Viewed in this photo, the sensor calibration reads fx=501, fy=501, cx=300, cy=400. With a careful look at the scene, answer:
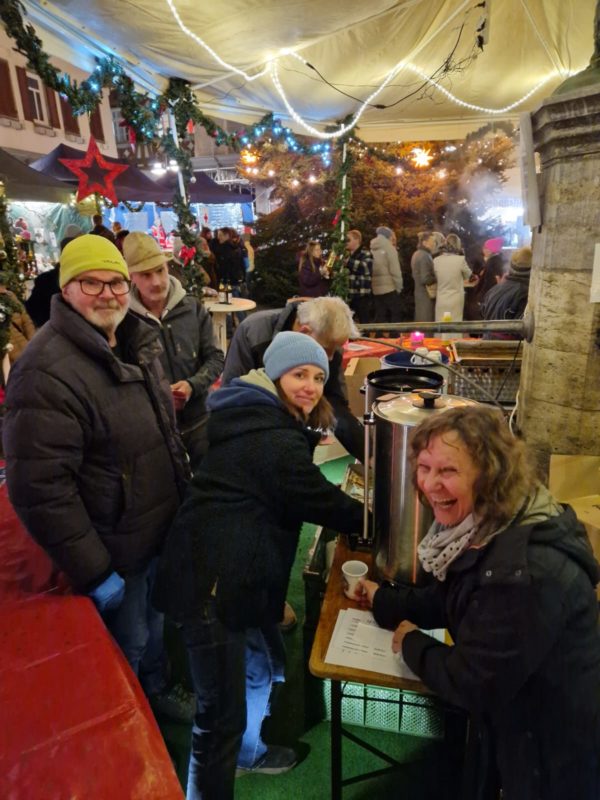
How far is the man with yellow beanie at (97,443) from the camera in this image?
1.59 meters

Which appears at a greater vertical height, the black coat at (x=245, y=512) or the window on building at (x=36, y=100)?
the window on building at (x=36, y=100)

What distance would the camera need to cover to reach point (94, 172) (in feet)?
24.8

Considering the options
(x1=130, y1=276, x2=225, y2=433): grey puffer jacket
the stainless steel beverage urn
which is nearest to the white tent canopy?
(x1=130, y1=276, x2=225, y2=433): grey puffer jacket

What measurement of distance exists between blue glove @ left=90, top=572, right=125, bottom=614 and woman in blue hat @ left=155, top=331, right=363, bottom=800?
0.59 ft

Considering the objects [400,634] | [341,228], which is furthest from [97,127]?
[400,634]

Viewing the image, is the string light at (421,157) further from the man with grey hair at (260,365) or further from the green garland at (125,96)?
the man with grey hair at (260,365)

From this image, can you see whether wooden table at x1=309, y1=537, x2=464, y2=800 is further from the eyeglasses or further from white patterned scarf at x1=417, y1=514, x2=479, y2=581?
the eyeglasses

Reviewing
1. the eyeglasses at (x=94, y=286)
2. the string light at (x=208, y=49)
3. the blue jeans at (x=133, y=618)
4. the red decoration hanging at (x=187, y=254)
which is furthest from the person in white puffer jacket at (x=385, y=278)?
the blue jeans at (x=133, y=618)

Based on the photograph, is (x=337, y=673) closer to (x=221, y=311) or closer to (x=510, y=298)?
(x=510, y=298)

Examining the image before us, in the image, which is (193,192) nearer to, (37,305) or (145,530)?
(37,305)

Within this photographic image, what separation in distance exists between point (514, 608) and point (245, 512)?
83 cm

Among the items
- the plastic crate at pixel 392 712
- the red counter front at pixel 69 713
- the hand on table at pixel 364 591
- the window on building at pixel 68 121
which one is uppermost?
the window on building at pixel 68 121

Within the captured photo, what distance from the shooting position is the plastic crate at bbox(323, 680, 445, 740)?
207 centimetres

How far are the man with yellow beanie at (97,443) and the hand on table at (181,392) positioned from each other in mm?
689
